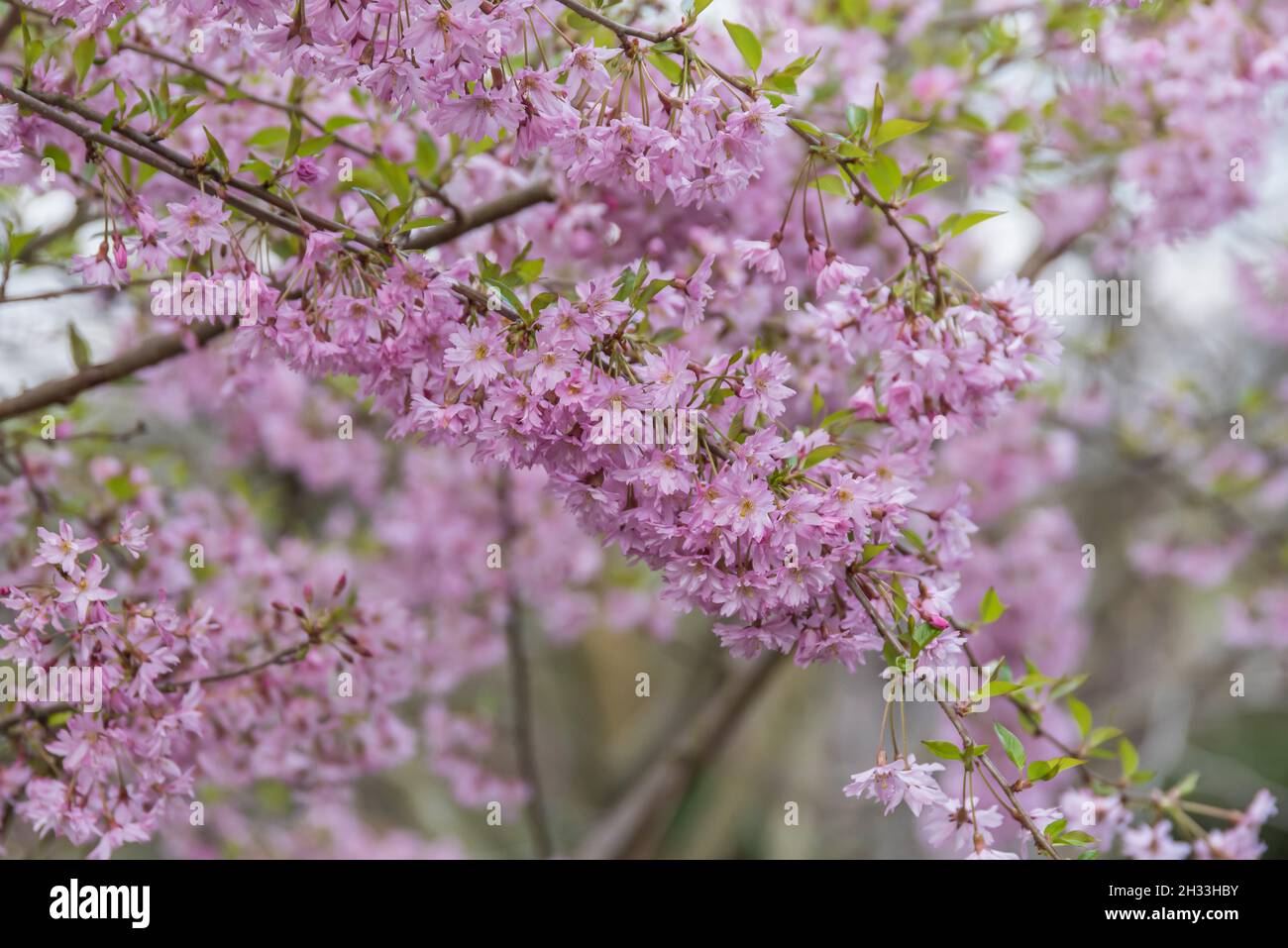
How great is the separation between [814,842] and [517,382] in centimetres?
596

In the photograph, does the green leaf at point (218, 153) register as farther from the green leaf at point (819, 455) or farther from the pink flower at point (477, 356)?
the green leaf at point (819, 455)

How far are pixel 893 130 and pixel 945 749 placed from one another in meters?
1.03

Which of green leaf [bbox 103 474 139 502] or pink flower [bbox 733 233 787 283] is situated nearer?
pink flower [bbox 733 233 787 283]

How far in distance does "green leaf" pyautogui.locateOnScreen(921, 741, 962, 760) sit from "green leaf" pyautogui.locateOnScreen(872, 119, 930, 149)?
1002 millimetres

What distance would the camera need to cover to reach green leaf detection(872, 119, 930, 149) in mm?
1864

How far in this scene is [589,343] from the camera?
5.40 feet

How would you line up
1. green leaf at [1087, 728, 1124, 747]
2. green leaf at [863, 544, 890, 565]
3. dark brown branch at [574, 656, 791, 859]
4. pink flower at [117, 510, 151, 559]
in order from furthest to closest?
1. dark brown branch at [574, 656, 791, 859]
2. green leaf at [1087, 728, 1124, 747]
3. pink flower at [117, 510, 151, 559]
4. green leaf at [863, 544, 890, 565]

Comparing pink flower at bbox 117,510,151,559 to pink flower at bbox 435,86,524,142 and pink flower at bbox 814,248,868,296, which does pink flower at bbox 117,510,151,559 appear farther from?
pink flower at bbox 814,248,868,296

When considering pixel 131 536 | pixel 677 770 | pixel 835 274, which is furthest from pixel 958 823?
pixel 677 770

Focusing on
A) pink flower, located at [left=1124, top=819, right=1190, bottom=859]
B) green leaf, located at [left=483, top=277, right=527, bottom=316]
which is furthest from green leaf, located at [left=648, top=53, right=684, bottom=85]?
pink flower, located at [left=1124, top=819, right=1190, bottom=859]

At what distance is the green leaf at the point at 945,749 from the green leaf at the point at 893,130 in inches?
39.5

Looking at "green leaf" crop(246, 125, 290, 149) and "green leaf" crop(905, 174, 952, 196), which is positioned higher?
"green leaf" crop(246, 125, 290, 149)
